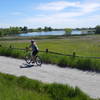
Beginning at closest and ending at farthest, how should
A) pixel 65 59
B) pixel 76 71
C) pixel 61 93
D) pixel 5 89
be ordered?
pixel 61 93
pixel 5 89
pixel 76 71
pixel 65 59

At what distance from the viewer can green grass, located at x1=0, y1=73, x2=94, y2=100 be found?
7547 millimetres

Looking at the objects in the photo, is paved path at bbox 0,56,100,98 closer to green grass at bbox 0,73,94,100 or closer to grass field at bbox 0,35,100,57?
green grass at bbox 0,73,94,100

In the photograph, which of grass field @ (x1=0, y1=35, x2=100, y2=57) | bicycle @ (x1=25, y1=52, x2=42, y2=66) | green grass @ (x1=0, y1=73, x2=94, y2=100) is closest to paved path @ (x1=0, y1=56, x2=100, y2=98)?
green grass @ (x1=0, y1=73, x2=94, y2=100)

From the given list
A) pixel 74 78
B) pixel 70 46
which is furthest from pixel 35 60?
pixel 70 46

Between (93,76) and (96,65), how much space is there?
168cm

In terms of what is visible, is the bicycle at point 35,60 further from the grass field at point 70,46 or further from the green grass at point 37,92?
the grass field at point 70,46

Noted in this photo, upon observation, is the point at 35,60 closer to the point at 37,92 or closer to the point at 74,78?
the point at 74,78

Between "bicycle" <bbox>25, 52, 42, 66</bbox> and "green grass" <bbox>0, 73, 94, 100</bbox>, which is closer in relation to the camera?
"green grass" <bbox>0, 73, 94, 100</bbox>

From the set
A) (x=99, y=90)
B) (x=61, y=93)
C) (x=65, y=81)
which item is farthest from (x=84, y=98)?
(x=65, y=81)

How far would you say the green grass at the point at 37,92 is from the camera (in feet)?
24.8

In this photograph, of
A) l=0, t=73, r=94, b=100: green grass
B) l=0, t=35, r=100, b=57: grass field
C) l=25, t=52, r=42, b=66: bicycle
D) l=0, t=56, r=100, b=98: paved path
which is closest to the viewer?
l=0, t=73, r=94, b=100: green grass

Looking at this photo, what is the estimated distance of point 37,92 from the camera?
8.40 meters

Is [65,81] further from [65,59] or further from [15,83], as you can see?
[65,59]

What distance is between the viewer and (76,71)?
1295cm
